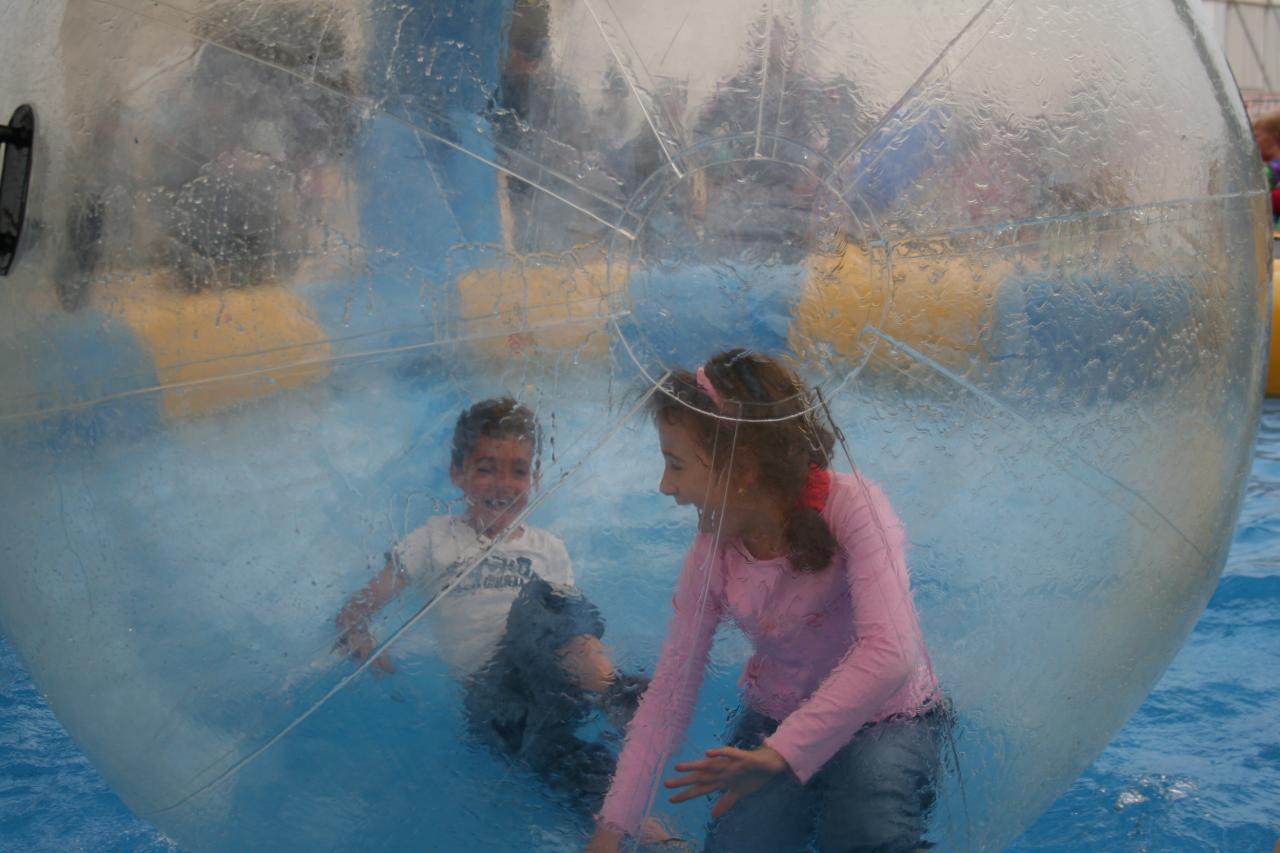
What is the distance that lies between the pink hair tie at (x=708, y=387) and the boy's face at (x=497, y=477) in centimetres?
23

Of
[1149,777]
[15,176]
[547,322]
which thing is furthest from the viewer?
[1149,777]

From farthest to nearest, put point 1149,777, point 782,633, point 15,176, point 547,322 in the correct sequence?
1. point 1149,777
2. point 15,176
3. point 782,633
4. point 547,322

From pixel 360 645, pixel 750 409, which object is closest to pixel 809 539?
pixel 750 409

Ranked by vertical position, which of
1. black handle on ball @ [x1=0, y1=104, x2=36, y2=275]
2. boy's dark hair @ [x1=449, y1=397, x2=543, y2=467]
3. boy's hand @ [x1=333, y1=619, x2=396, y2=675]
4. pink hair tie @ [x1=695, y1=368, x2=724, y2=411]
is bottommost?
boy's hand @ [x1=333, y1=619, x2=396, y2=675]

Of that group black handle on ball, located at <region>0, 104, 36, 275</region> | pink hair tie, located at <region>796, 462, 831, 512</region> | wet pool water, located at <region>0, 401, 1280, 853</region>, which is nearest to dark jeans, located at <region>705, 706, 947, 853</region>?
pink hair tie, located at <region>796, 462, 831, 512</region>

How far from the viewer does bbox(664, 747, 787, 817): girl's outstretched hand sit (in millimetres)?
1781

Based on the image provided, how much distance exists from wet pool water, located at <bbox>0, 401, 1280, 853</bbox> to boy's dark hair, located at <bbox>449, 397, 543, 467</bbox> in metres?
1.41

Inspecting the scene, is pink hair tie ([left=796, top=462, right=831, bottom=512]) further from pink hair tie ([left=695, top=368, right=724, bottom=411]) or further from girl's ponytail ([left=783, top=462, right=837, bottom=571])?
pink hair tie ([left=695, top=368, right=724, bottom=411])

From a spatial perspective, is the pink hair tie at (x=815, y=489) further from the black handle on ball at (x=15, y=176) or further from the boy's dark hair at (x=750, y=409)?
the black handle on ball at (x=15, y=176)

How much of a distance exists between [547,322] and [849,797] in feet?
2.55

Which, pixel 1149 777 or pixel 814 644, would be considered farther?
pixel 1149 777

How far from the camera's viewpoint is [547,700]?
1807 mm

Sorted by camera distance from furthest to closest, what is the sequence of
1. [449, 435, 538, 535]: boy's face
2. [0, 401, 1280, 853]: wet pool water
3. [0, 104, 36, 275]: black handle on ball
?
[0, 401, 1280, 853]: wet pool water, [0, 104, 36, 275]: black handle on ball, [449, 435, 538, 535]: boy's face

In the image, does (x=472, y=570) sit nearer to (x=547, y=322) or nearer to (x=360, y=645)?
Result: (x=360, y=645)
